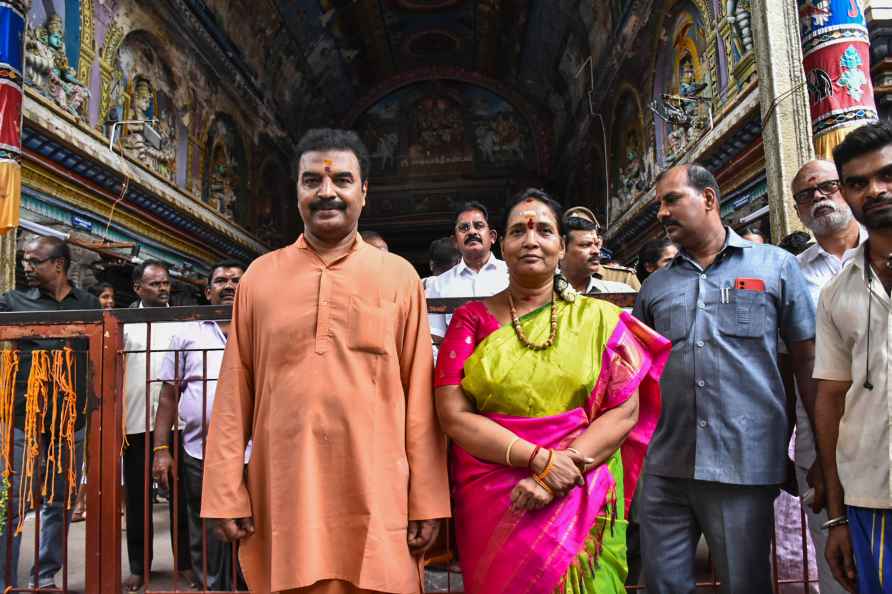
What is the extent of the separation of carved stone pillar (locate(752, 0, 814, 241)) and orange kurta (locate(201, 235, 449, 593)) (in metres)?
4.67

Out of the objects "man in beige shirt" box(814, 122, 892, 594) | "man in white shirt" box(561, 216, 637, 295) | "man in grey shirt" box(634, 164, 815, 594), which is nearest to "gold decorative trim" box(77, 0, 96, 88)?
"man in white shirt" box(561, 216, 637, 295)

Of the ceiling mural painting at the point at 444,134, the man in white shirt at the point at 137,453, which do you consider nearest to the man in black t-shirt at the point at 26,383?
the man in white shirt at the point at 137,453

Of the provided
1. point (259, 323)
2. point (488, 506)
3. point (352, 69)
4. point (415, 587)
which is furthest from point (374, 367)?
point (352, 69)

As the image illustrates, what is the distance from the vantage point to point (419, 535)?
71.5 inches

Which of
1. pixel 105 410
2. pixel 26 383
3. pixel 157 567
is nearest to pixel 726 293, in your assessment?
pixel 105 410

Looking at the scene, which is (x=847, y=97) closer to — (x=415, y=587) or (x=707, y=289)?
(x=707, y=289)

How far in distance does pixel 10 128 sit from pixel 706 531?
669cm

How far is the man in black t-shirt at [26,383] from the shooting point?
316 cm

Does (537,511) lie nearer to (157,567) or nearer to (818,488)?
(818,488)

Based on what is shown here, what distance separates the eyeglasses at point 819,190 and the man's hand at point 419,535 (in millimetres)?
2178

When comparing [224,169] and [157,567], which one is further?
[224,169]

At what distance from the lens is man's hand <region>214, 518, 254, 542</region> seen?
71.0 inches

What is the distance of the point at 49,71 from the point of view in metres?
7.08

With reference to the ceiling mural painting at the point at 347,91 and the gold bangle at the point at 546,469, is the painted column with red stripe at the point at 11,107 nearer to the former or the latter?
the ceiling mural painting at the point at 347,91
